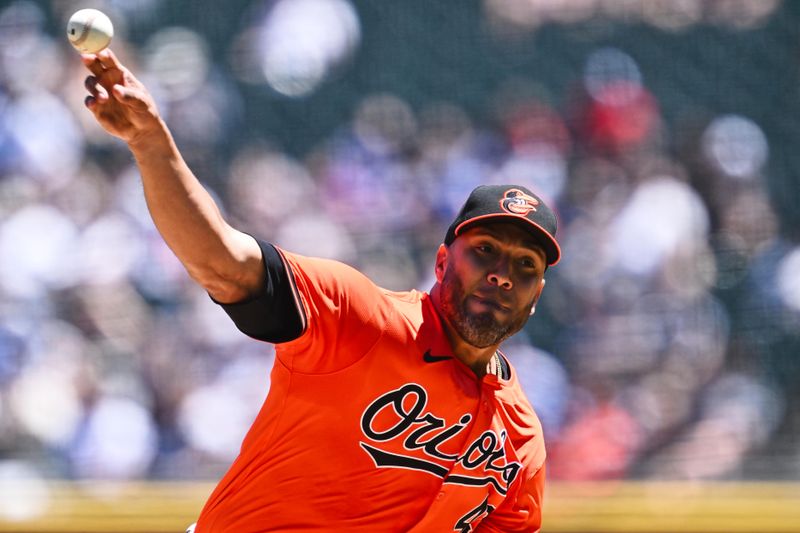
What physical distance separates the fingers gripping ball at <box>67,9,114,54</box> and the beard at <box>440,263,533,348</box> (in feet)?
3.47

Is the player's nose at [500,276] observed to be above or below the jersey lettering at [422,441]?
above

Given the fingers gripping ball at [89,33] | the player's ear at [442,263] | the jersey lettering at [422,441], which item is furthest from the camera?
the player's ear at [442,263]

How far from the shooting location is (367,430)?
2314 mm

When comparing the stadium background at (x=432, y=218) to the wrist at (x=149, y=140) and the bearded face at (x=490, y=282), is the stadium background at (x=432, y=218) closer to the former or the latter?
the bearded face at (x=490, y=282)

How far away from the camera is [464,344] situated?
248 cm

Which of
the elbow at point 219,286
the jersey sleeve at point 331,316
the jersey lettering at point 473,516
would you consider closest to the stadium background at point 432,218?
the jersey lettering at point 473,516

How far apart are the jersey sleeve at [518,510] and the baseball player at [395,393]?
35 mm

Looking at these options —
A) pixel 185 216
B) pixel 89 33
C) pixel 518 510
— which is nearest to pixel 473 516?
pixel 518 510

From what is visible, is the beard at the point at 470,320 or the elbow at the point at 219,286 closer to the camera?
the elbow at the point at 219,286

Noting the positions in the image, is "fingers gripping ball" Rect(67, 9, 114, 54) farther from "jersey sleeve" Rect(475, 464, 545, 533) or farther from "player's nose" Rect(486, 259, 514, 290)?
"jersey sleeve" Rect(475, 464, 545, 533)

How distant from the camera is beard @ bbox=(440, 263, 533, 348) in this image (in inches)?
95.7

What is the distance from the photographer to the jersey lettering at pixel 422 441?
2.32 m

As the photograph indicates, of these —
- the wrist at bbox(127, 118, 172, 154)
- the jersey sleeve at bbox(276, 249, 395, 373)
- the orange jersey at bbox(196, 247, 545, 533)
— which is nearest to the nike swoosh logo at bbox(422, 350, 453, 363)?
the orange jersey at bbox(196, 247, 545, 533)

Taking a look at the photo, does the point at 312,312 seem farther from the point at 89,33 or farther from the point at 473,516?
the point at 473,516
